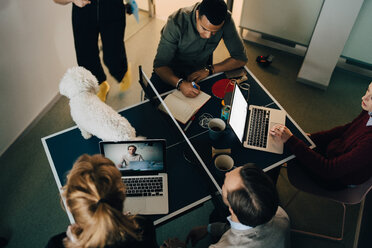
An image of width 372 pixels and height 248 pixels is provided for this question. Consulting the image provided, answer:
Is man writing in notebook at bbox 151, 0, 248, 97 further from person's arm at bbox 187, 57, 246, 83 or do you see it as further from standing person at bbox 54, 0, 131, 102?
standing person at bbox 54, 0, 131, 102

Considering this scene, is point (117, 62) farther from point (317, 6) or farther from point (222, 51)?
point (317, 6)

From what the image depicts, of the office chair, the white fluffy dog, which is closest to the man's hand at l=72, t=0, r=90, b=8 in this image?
the white fluffy dog

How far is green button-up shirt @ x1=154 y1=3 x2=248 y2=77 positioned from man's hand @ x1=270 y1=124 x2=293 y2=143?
0.76 m

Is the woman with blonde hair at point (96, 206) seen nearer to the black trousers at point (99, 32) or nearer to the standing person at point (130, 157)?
the standing person at point (130, 157)

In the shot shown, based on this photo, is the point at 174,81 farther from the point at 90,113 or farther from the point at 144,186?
the point at 144,186

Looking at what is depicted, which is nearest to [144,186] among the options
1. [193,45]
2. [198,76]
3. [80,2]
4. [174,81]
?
[174,81]

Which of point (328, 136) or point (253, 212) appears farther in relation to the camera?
point (328, 136)

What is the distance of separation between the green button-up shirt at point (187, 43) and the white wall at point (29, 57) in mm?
1233

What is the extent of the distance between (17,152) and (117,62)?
1.32m

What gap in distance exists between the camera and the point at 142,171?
5.27ft

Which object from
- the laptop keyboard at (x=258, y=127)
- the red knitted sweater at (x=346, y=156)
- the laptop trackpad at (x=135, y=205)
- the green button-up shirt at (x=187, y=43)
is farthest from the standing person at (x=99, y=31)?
the red knitted sweater at (x=346, y=156)

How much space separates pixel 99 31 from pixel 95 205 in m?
2.02

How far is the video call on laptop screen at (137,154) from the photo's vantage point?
1.48 metres

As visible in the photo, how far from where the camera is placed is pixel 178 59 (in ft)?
7.79
